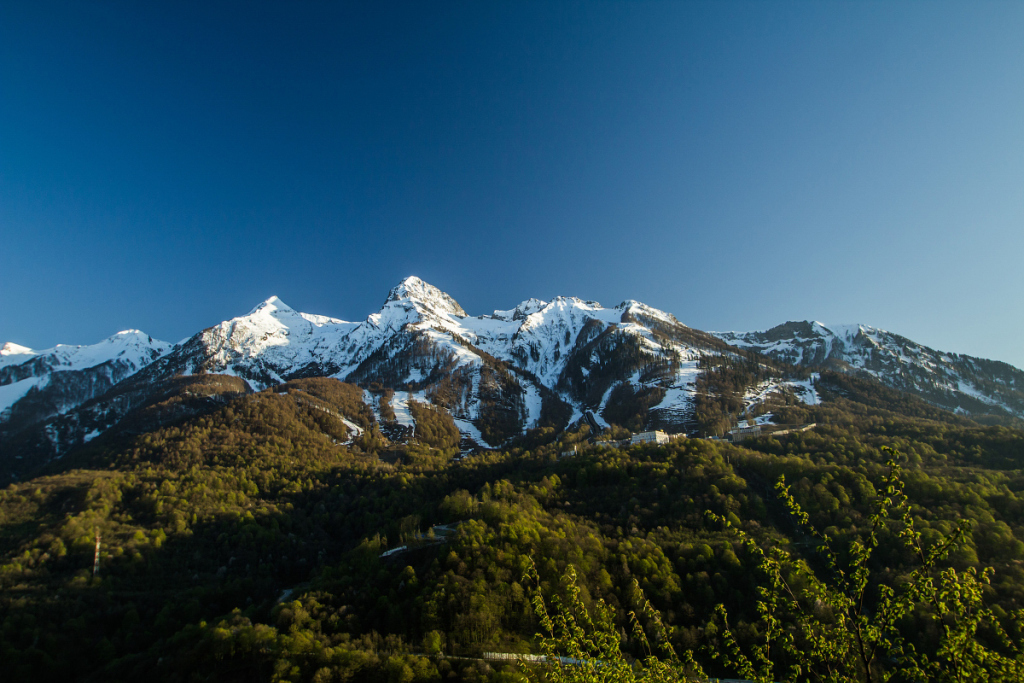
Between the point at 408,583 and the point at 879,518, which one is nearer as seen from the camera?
the point at 879,518

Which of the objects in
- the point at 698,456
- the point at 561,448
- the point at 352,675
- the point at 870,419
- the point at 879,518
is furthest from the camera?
the point at 561,448

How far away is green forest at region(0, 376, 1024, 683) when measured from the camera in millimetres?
17656

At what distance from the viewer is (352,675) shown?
45.2 m

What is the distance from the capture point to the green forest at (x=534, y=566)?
57.9 ft

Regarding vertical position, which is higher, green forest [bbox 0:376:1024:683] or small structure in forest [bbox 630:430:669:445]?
small structure in forest [bbox 630:430:669:445]

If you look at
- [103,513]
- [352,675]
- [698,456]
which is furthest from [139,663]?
A: [698,456]

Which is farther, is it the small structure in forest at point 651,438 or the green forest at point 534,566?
the small structure in forest at point 651,438

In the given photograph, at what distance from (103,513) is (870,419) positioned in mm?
216888

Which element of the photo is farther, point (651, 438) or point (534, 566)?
point (651, 438)

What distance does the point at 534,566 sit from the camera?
24.4 metres

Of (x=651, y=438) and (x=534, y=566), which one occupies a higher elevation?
(x=651, y=438)

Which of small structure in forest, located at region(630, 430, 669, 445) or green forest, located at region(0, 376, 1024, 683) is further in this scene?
small structure in forest, located at region(630, 430, 669, 445)

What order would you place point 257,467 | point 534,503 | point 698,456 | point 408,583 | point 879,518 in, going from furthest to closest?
point 257,467
point 698,456
point 534,503
point 408,583
point 879,518

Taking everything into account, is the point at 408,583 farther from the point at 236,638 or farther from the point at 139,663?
the point at 139,663
